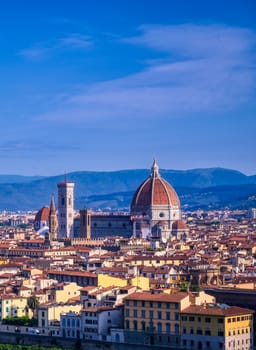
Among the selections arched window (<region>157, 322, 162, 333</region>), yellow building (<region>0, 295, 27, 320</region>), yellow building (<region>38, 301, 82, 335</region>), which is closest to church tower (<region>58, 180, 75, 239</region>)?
yellow building (<region>0, 295, 27, 320</region>)

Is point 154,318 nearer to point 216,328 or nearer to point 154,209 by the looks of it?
point 216,328

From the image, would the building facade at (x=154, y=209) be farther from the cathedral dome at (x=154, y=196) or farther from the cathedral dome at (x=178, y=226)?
the cathedral dome at (x=178, y=226)

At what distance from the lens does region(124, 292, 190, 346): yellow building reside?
4112cm

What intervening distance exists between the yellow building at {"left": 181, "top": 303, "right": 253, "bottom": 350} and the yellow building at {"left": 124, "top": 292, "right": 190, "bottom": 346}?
1.38 feet

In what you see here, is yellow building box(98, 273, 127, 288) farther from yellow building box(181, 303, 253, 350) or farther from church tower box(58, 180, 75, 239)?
church tower box(58, 180, 75, 239)

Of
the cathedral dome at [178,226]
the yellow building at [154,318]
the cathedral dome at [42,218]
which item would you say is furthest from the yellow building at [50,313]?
the cathedral dome at [42,218]

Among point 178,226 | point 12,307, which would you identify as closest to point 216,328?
point 12,307

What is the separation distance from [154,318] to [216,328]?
118 inches

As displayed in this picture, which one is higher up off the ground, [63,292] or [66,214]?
[66,214]

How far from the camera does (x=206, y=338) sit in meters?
39.9

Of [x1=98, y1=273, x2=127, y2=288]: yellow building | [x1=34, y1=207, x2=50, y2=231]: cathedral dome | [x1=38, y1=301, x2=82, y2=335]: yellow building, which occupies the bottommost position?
[x1=38, y1=301, x2=82, y2=335]: yellow building

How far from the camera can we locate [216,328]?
3962 centimetres

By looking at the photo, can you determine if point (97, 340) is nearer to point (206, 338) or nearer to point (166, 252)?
point (206, 338)

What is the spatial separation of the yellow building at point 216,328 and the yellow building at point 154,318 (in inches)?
16.5
